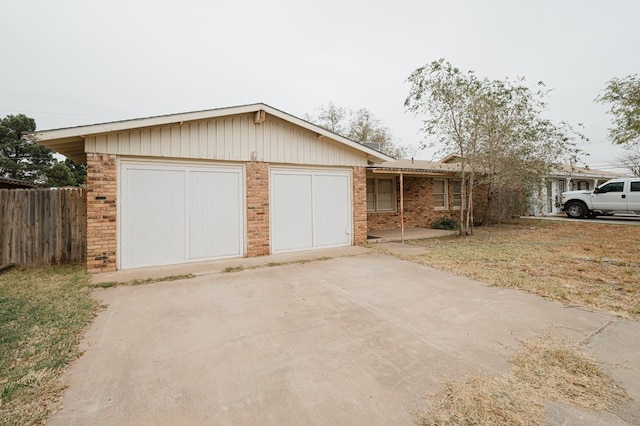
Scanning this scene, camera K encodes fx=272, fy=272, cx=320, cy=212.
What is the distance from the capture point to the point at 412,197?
13.3 metres

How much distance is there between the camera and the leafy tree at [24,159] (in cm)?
2385

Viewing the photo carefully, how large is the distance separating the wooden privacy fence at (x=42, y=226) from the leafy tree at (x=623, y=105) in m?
14.5

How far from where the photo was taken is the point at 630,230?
1069cm

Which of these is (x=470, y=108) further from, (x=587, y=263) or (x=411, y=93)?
(x=587, y=263)

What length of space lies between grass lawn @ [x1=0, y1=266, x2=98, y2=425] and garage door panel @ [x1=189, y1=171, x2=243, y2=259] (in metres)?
2.22

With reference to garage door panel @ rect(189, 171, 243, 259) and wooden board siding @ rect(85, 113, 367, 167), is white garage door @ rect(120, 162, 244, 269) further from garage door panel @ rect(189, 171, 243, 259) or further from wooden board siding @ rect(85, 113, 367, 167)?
wooden board siding @ rect(85, 113, 367, 167)

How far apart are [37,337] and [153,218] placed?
3.46m

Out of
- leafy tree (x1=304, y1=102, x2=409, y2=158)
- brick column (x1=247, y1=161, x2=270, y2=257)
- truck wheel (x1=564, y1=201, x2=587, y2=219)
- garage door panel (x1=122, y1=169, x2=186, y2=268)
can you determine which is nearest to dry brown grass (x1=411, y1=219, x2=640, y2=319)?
truck wheel (x1=564, y1=201, x2=587, y2=219)

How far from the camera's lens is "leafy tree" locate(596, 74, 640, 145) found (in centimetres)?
724

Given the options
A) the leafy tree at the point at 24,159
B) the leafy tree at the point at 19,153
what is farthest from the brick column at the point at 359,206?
the leafy tree at the point at 19,153

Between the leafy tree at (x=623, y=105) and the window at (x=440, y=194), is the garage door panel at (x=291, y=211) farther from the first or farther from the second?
the leafy tree at (x=623, y=105)

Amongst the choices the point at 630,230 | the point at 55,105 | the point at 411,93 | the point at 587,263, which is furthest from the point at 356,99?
the point at 55,105

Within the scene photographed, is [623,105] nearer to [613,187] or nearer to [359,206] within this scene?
[359,206]

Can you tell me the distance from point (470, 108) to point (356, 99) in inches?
712
